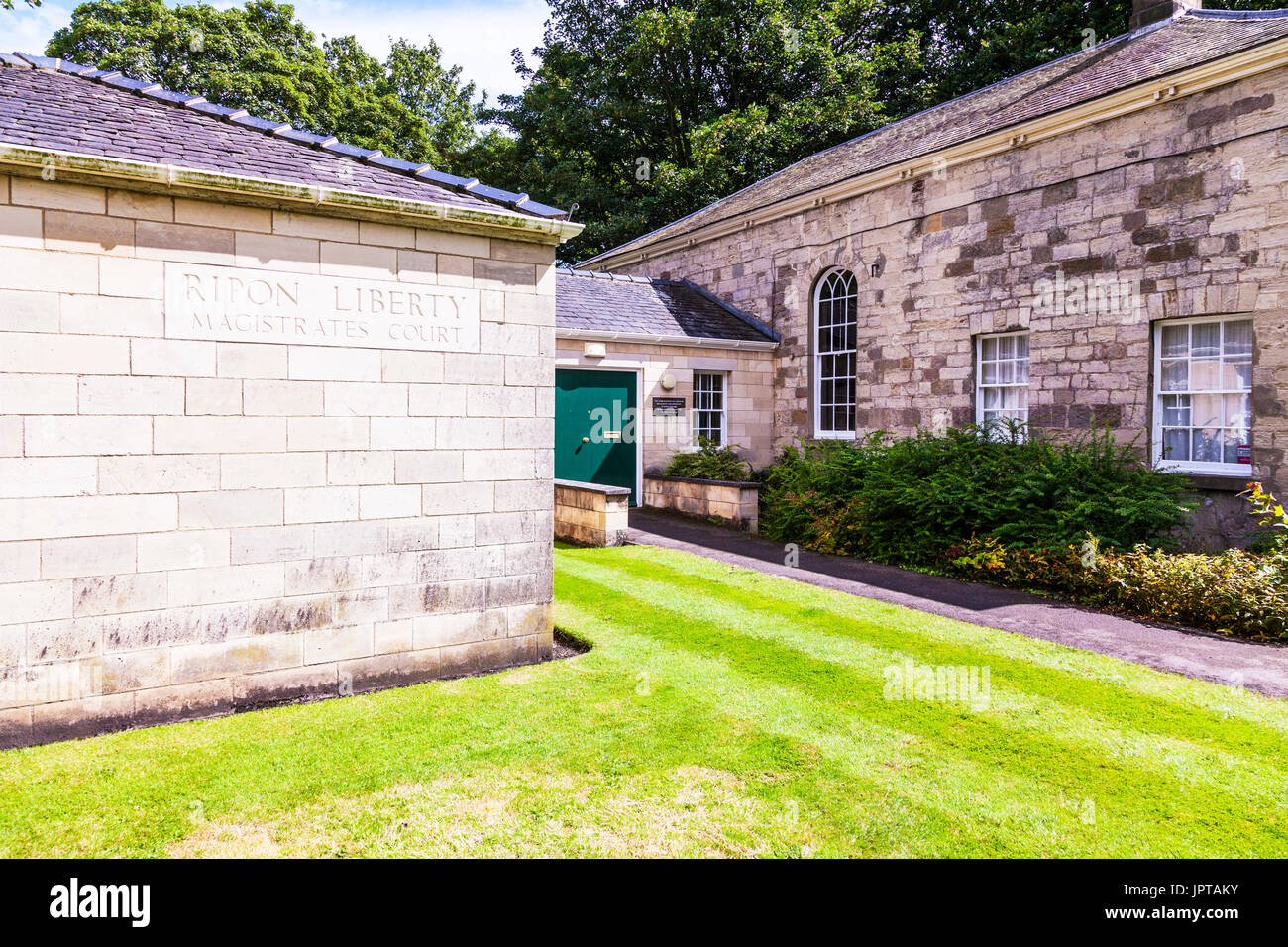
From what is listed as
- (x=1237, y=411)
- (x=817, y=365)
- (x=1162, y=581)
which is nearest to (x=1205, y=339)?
(x=1237, y=411)

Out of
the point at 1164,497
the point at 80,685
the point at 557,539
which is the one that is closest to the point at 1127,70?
the point at 1164,497

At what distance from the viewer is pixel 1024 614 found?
7.91 metres

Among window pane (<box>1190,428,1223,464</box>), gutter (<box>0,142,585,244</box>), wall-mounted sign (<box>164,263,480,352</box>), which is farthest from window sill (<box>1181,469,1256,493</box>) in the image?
wall-mounted sign (<box>164,263,480,352</box>)

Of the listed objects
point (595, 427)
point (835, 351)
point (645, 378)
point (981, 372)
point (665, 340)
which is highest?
point (665, 340)

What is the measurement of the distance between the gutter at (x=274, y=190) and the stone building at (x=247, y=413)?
15 millimetres

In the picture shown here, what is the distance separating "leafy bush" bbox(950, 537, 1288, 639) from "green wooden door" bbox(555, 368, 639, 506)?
306 inches

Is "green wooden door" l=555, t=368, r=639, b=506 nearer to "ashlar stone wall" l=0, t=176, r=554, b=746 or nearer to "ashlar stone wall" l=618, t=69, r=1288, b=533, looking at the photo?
"ashlar stone wall" l=618, t=69, r=1288, b=533

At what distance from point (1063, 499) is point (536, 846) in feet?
27.3

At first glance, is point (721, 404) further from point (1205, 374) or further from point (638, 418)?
point (1205, 374)

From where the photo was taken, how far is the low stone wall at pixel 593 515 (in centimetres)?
1123

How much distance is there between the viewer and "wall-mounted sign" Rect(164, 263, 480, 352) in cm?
516

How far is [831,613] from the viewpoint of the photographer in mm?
7891

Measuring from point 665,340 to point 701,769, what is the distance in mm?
12113
